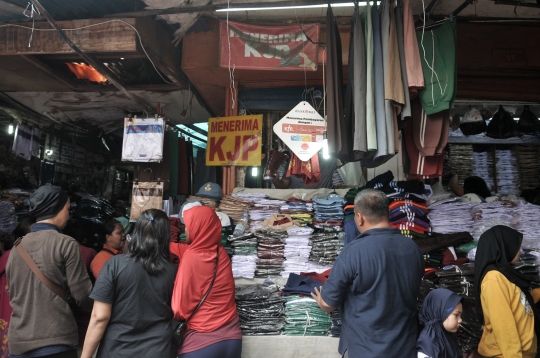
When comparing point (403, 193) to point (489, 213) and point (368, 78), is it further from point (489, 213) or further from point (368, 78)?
point (368, 78)

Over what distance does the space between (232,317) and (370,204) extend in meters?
1.33

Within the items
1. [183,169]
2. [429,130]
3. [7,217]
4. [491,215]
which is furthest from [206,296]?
[7,217]

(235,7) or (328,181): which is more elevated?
(235,7)

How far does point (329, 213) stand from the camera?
4184 mm

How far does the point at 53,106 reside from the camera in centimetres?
654

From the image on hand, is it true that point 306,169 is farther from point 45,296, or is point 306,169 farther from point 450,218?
point 45,296

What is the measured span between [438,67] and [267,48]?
6.94 ft

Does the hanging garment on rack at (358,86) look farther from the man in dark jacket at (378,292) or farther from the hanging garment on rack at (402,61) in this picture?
the man in dark jacket at (378,292)

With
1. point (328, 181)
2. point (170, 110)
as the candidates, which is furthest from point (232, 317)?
point (170, 110)

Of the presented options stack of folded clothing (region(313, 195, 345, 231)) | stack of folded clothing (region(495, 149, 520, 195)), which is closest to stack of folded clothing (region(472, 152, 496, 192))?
stack of folded clothing (region(495, 149, 520, 195))

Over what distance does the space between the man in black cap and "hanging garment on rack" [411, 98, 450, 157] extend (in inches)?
110

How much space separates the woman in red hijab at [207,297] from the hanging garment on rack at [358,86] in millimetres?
1226

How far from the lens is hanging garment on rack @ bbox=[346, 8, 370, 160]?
9.13 feet

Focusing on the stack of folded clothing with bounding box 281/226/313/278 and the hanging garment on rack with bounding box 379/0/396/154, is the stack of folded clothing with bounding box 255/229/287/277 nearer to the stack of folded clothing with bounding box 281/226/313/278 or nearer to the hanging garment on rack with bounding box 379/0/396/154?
the stack of folded clothing with bounding box 281/226/313/278
